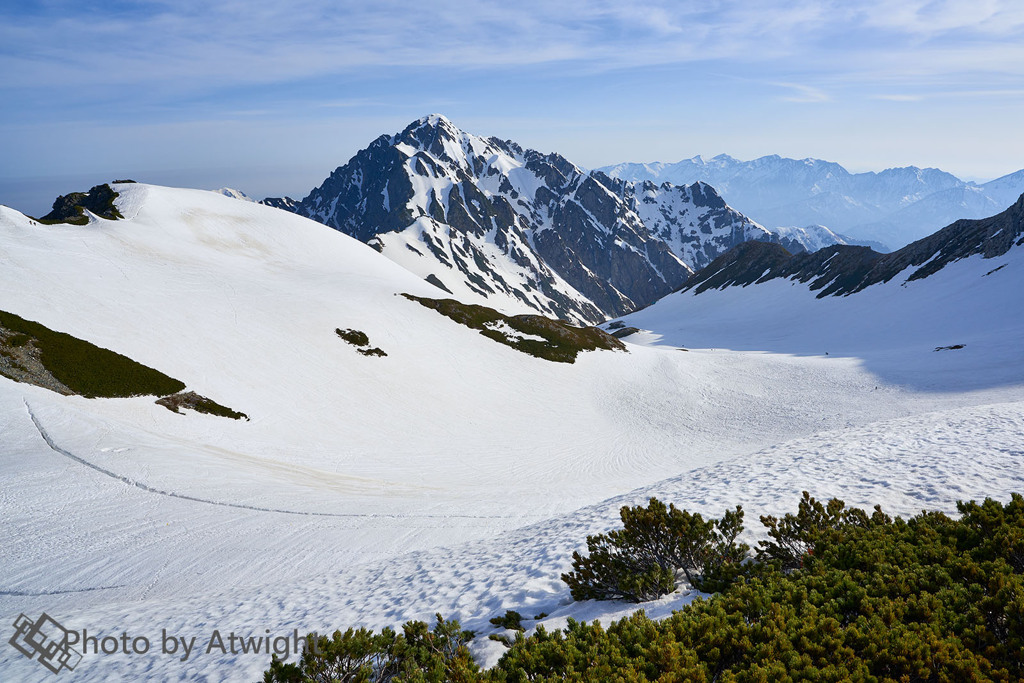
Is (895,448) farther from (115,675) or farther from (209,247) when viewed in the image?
(209,247)

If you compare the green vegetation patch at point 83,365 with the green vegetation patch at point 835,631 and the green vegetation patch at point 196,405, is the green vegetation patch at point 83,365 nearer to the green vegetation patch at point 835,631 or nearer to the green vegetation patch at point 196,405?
the green vegetation patch at point 196,405

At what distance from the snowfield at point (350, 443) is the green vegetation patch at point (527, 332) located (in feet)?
6.70

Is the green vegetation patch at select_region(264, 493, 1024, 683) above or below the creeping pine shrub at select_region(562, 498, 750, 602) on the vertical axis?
above

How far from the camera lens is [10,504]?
1452cm

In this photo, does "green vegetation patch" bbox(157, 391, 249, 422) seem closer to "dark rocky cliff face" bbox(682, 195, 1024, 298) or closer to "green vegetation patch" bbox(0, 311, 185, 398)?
"green vegetation patch" bbox(0, 311, 185, 398)

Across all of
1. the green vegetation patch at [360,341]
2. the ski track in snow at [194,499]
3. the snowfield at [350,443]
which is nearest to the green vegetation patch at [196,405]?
the snowfield at [350,443]

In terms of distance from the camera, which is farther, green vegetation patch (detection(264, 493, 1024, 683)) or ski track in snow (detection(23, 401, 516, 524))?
ski track in snow (detection(23, 401, 516, 524))

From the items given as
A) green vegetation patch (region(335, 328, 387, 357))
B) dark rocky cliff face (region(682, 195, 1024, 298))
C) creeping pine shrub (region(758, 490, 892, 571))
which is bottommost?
green vegetation patch (region(335, 328, 387, 357))

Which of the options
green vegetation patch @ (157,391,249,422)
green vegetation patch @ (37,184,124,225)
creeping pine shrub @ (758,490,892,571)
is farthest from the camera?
green vegetation patch @ (37,184,124,225)

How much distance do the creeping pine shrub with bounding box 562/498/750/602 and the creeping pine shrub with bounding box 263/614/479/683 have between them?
2815 millimetres

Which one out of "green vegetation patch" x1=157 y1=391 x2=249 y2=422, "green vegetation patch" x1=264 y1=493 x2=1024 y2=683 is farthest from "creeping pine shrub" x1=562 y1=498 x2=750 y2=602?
"green vegetation patch" x1=157 y1=391 x2=249 y2=422

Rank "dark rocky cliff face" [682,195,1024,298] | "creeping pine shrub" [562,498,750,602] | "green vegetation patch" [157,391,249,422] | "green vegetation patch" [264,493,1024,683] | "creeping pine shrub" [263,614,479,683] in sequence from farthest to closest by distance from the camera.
Answer: 1. "dark rocky cliff face" [682,195,1024,298]
2. "green vegetation patch" [157,391,249,422]
3. "creeping pine shrub" [562,498,750,602]
4. "creeping pine shrub" [263,614,479,683]
5. "green vegetation patch" [264,493,1024,683]

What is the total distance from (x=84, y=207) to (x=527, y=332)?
53823 mm

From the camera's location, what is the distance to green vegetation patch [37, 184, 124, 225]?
45.2m
